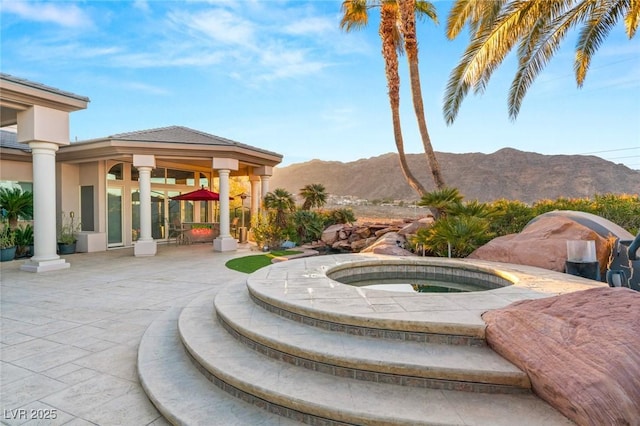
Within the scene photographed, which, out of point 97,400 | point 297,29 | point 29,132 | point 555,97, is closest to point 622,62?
point 555,97

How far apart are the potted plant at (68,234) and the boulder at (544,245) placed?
13.6 meters

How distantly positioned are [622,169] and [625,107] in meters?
36.2

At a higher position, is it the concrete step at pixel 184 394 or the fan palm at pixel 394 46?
the fan palm at pixel 394 46

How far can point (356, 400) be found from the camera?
2.59 m

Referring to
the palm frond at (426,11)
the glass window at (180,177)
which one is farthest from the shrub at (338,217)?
the palm frond at (426,11)

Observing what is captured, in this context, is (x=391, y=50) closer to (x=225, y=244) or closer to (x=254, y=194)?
(x=254, y=194)

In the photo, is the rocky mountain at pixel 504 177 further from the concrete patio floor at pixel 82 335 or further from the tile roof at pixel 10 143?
the tile roof at pixel 10 143

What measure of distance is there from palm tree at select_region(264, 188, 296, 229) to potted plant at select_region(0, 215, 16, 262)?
8.27 m

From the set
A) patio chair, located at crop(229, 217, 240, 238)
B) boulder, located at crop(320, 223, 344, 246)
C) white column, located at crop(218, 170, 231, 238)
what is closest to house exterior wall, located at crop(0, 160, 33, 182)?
white column, located at crop(218, 170, 231, 238)

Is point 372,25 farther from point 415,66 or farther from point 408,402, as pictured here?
point 408,402

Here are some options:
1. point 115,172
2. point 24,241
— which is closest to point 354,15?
point 115,172

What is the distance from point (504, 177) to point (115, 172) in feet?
157

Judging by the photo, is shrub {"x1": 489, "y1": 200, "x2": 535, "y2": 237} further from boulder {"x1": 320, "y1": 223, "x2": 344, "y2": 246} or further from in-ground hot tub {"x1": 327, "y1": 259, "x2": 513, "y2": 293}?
boulder {"x1": 320, "y1": 223, "x2": 344, "y2": 246}

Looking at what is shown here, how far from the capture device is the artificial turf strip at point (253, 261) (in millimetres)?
9341
